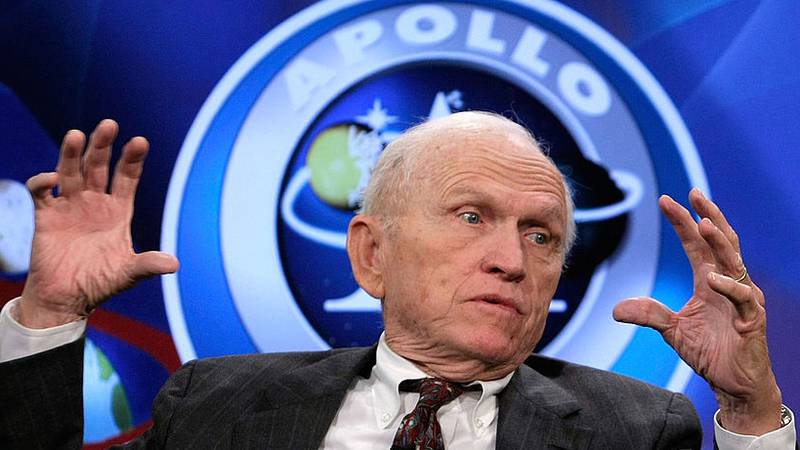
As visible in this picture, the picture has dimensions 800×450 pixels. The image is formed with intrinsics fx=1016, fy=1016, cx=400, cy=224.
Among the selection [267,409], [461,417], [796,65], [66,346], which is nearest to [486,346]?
[461,417]

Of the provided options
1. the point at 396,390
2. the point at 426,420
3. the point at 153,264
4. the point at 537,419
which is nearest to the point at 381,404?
the point at 396,390

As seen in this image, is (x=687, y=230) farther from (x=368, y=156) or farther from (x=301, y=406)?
(x=368, y=156)

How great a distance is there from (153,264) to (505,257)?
73 centimetres

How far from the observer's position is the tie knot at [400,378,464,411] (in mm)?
2166

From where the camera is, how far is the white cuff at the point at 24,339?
2076 mm

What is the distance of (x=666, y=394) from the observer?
7.50 ft

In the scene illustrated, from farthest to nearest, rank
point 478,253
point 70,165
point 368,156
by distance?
point 368,156
point 478,253
point 70,165

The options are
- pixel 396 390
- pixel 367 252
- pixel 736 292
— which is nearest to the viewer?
pixel 736 292

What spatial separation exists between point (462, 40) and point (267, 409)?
4.22ft

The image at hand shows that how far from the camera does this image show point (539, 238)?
2281 millimetres

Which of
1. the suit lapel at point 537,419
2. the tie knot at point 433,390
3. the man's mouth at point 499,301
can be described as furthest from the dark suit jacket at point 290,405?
the man's mouth at point 499,301

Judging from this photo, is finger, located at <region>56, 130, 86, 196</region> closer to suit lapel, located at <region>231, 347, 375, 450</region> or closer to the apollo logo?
suit lapel, located at <region>231, 347, 375, 450</region>

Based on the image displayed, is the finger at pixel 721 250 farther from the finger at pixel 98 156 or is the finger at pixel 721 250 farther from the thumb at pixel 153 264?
the finger at pixel 98 156

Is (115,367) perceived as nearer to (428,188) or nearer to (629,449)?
(428,188)
